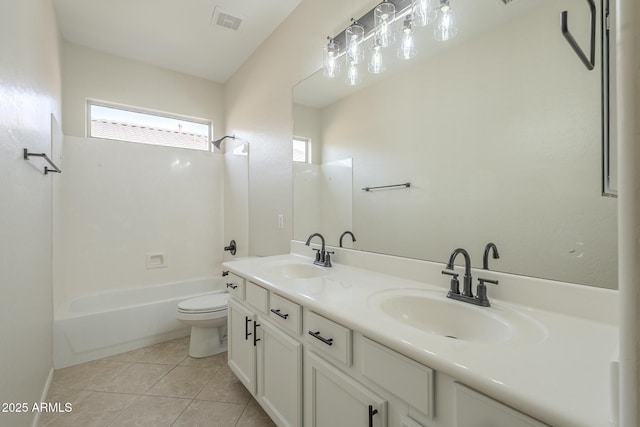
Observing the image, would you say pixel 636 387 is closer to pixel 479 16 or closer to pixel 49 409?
pixel 479 16

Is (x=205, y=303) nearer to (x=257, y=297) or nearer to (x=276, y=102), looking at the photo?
(x=257, y=297)

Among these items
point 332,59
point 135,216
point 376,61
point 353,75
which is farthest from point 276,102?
point 135,216

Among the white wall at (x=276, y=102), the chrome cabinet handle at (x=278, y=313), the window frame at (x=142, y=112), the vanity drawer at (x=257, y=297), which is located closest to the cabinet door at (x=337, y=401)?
the chrome cabinet handle at (x=278, y=313)

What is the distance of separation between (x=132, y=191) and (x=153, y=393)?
198cm

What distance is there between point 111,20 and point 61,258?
2.13 meters

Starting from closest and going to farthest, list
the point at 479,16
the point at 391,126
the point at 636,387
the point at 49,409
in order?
the point at 636,387, the point at 479,16, the point at 391,126, the point at 49,409

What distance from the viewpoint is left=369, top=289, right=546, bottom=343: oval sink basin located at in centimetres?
85

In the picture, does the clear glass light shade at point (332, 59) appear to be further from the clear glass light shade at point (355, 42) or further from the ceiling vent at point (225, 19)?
the ceiling vent at point (225, 19)

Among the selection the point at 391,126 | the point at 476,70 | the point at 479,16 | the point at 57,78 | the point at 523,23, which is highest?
the point at 57,78

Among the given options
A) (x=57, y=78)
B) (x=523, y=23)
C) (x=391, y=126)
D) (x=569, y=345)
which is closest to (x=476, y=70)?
(x=523, y=23)

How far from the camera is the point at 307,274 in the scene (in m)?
1.76

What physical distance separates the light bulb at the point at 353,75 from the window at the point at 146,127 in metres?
2.33

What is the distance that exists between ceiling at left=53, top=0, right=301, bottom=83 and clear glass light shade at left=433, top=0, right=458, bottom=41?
1.32 meters

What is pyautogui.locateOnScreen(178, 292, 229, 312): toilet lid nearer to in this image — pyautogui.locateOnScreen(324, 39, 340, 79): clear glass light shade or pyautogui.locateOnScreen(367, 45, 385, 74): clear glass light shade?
pyautogui.locateOnScreen(324, 39, 340, 79): clear glass light shade
